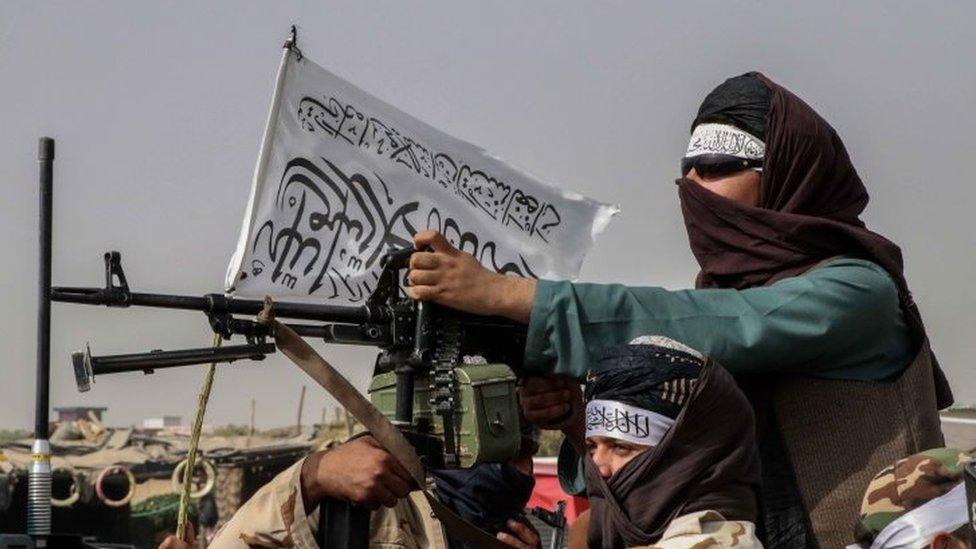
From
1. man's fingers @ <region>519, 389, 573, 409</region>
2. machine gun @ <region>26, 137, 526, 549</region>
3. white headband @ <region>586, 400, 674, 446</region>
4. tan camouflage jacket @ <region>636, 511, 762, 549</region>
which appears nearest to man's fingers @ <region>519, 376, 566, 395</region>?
man's fingers @ <region>519, 389, 573, 409</region>

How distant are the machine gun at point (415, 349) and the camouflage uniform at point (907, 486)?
0.95m

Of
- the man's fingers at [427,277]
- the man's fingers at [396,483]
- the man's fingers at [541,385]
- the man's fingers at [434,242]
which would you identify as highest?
the man's fingers at [434,242]

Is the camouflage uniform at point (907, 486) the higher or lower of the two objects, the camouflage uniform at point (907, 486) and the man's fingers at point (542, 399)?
the lower

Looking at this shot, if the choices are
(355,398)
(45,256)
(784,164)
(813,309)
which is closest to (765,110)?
(784,164)

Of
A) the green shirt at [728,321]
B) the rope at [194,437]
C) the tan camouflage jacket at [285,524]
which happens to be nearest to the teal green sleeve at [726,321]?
the green shirt at [728,321]

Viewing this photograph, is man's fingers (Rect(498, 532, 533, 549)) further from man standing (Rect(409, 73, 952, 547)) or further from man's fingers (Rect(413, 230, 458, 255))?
man's fingers (Rect(413, 230, 458, 255))

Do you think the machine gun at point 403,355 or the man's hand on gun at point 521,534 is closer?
the machine gun at point 403,355

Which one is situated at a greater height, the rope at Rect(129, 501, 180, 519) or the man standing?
the man standing

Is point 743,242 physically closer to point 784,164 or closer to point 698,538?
point 784,164

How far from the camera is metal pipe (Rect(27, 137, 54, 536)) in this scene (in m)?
5.07

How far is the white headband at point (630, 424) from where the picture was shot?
161 inches

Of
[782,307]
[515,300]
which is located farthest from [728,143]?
[515,300]

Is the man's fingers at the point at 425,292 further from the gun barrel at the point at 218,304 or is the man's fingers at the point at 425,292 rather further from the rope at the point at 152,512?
the rope at the point at 152,512

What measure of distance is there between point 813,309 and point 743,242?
1.09ft
